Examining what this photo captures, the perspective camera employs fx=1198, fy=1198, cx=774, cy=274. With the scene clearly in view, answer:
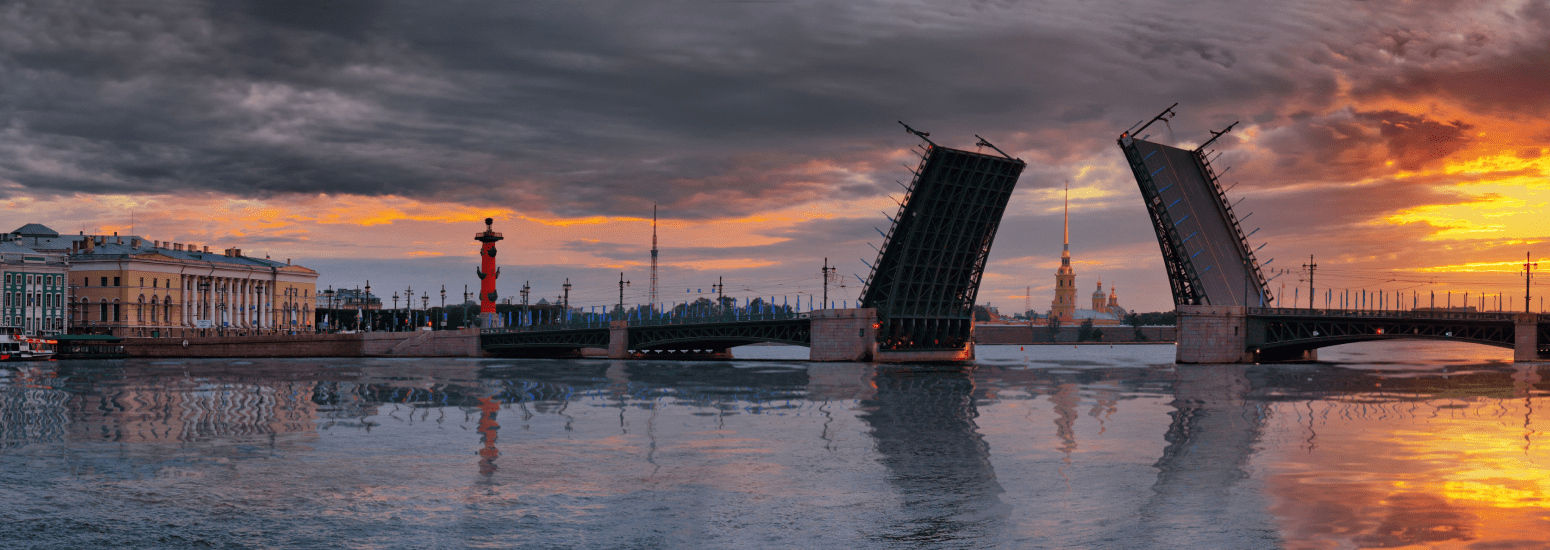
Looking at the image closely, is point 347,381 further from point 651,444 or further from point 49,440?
point 651,444

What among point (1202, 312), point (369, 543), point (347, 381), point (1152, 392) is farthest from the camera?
point (1202, 312)

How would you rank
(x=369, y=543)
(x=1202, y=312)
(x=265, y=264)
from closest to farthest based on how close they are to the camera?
(x=369, y=543) → (x=1202, y=312) → (x=265, y=264)

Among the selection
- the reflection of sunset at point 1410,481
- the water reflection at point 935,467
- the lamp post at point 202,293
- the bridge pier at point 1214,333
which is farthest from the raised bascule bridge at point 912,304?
the lamp post at point 202,293

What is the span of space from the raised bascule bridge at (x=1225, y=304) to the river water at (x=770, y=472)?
28490mm

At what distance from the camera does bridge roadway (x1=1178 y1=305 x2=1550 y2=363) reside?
243ft

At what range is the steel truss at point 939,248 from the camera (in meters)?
67.6

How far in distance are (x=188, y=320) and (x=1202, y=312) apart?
3790 inches

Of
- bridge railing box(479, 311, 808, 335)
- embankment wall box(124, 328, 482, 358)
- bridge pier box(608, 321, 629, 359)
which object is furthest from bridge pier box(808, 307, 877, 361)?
embankment wall box(124, 328, 482, 358)

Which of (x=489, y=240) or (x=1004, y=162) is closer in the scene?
(x=1004, y=162)

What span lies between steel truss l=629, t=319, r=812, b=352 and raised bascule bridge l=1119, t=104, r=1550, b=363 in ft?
83.6

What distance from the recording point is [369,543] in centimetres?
1462

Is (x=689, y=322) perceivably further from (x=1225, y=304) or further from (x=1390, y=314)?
(x=1390, y=314)

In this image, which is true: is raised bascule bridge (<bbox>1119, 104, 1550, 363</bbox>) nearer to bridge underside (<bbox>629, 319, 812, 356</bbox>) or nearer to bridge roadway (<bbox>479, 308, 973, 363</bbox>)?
bridge roadway (<bbox>479, 308, 973, 363</bbox>)

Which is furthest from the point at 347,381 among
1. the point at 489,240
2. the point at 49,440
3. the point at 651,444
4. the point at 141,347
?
the point at 489,240
